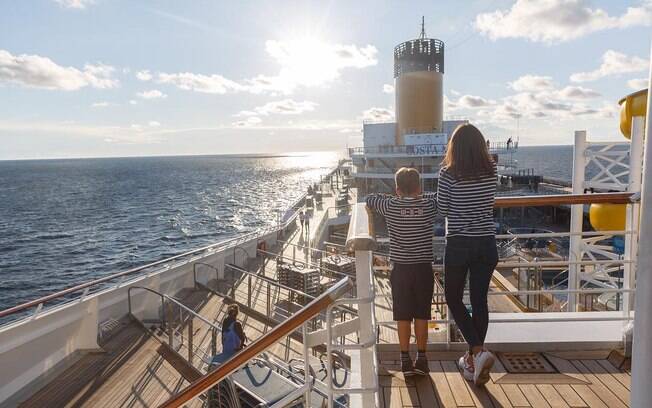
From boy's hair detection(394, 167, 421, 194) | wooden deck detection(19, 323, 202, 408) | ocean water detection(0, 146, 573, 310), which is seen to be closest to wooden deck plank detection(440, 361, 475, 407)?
boy's hair detection(394, 167, 421, 194)

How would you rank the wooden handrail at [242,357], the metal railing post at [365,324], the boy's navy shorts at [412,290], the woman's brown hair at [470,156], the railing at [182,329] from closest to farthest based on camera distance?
the wooden handrail at [242,357] < the metal railing post at [365,324] < the woman's brown hair at [470,156] < the boy's navy shorts at [412,290] < the railing at [182,329]

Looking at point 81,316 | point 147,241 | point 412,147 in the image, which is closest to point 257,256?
point 81,316

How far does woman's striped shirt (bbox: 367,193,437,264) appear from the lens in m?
2.55

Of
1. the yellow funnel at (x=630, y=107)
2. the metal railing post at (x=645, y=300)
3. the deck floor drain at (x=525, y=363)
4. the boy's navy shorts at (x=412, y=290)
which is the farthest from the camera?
the yellow funnel at (x=630, y=107)

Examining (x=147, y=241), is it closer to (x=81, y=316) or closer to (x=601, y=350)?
(x=81, y=316)

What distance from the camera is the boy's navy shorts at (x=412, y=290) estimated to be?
2586mm

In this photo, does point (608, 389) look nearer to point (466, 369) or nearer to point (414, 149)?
point (466, 369)

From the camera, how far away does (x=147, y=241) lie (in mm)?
28859

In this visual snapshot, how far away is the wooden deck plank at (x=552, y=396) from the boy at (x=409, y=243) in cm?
79

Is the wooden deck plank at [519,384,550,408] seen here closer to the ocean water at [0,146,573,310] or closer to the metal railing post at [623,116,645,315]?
the metal railing post at [623,116,645,315]

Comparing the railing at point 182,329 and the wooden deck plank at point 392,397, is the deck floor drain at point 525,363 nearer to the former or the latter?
the wooden deck plank at point 392,397

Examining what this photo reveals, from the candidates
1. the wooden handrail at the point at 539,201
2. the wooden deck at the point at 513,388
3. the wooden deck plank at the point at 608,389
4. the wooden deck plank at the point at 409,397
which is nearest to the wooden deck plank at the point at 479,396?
the wooden deck at the point at 513,388

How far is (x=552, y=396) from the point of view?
8.30 ft

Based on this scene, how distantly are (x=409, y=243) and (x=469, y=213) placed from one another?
0.39 meters
